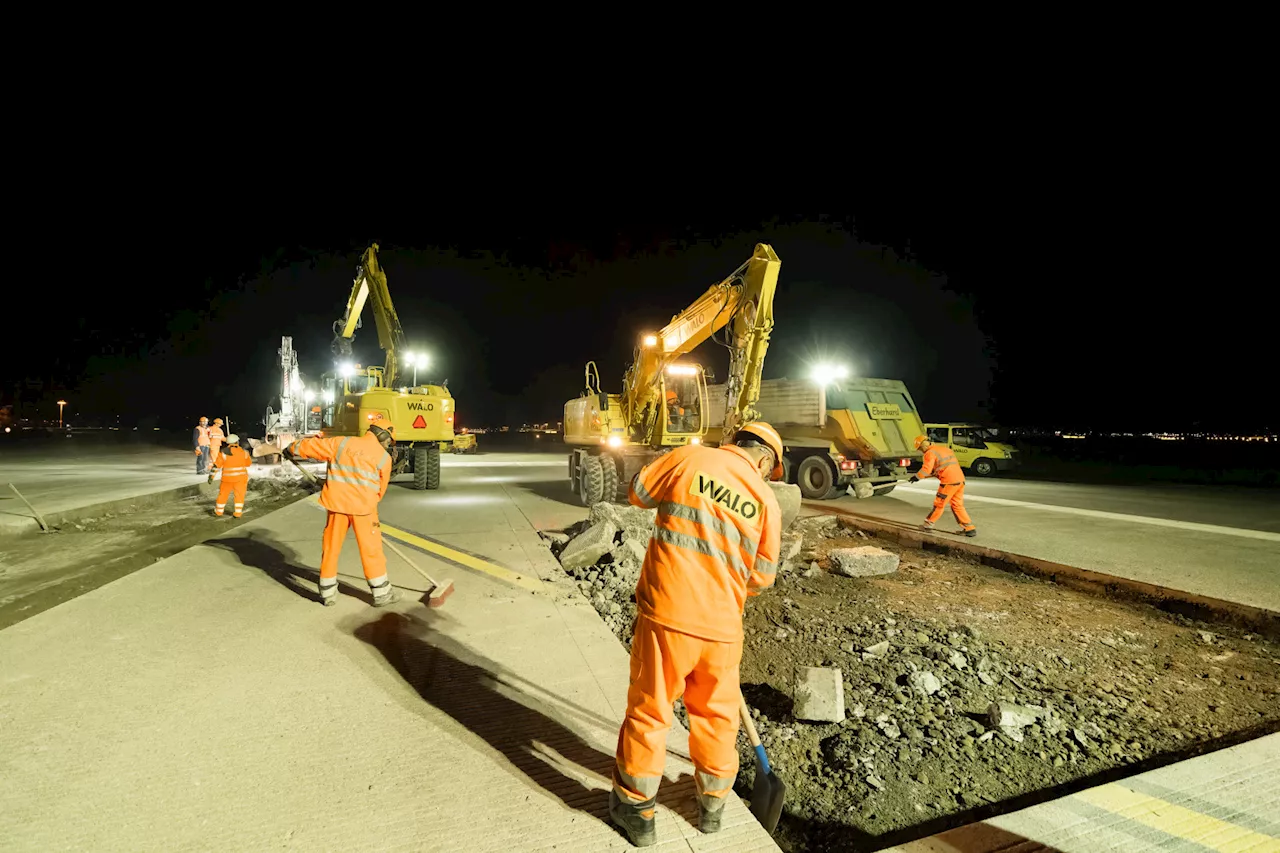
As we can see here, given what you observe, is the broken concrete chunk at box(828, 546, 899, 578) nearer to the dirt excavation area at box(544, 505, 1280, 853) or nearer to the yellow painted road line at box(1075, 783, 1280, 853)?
the dirt excavation area at box(544, 505, 1280, 853)

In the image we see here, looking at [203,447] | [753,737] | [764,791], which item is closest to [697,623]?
[753,737]

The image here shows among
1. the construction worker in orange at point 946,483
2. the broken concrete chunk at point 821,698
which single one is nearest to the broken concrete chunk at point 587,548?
the broken concrete chunk at point 821,698

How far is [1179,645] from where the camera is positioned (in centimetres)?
432

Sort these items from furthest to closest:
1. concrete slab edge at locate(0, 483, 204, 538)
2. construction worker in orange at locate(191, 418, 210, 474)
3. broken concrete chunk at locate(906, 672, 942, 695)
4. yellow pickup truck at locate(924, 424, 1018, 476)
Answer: yellow pickup truck at locate(924, 424, 1018, 476) < construction worker in orange at locate(191, 418, 210, 474) < concrete slab edge at locate(0, 483, 204, 538) < broken concrete chunk at locate(906, 672, 942, 695)

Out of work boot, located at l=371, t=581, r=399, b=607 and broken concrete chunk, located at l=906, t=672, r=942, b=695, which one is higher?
work boot, located at l=371, t=581, r=399, b=607

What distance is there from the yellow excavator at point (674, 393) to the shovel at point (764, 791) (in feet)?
22.6

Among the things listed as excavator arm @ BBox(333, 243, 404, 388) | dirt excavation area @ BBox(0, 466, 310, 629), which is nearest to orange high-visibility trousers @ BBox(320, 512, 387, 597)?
dirt excavation area @ BBox(0, 466, 310, 629)

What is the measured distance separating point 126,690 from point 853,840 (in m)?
3.57

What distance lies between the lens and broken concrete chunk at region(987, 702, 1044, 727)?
3.10 meters

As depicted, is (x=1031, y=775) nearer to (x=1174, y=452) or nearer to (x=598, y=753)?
(x=598, y=753)

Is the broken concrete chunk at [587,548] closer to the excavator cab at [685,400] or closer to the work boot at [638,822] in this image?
the work boot at [638,822]

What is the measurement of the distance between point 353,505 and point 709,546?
3.24 m

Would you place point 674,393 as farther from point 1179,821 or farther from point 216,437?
point 216,437

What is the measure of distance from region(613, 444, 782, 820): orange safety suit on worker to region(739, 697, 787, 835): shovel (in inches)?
7.9
